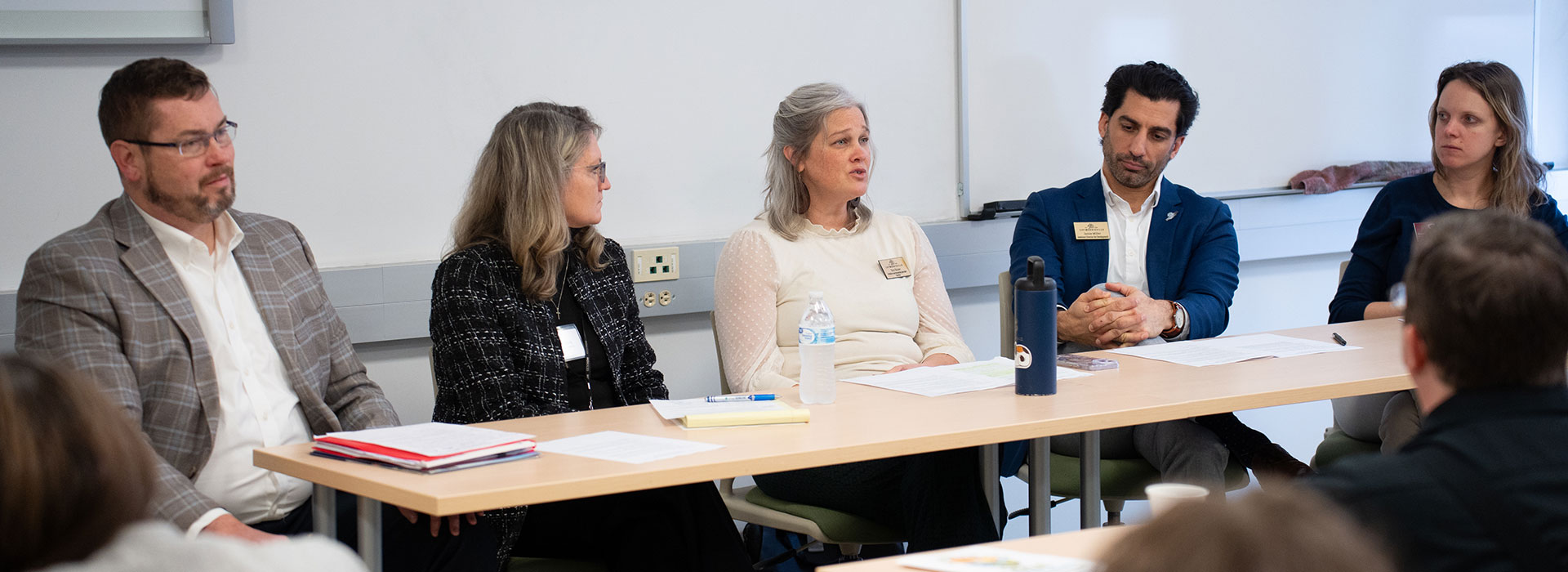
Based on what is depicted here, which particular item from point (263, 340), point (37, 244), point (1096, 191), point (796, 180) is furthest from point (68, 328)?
point (1096, 191)

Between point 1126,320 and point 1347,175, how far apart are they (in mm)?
2266

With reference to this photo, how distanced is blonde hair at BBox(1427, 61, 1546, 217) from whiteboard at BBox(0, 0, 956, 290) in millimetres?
1575

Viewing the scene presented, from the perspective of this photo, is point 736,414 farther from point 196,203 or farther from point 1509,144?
point 1509,144

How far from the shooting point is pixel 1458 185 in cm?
346

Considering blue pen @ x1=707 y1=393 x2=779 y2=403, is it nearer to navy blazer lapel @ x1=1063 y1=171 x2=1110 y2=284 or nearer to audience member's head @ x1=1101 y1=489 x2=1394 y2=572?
navy blazer lapel @ x1=1063 y1=171 x2=1110 y2=284

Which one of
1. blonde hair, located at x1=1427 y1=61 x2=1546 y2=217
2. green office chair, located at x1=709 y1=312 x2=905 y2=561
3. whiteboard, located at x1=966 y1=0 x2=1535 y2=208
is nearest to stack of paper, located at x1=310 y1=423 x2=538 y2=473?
green office chair, located at x1=709 y1=312 x2=905 y2=561

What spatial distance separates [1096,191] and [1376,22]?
213cm

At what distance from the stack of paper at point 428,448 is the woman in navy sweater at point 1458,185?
7.56 ft

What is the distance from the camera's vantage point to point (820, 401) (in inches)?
93.9

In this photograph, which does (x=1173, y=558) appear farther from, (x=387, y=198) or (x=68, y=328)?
(x=387, y=198)

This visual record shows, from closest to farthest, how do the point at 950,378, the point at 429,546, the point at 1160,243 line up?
the point at 429,546, the point at 950,378, the point at 1160,243

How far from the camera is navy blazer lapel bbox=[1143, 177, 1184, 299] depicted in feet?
11.4

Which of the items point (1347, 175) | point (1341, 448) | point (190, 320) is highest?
point (1347, 175)

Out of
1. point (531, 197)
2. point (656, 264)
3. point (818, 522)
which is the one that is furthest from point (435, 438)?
point (656, 264)
